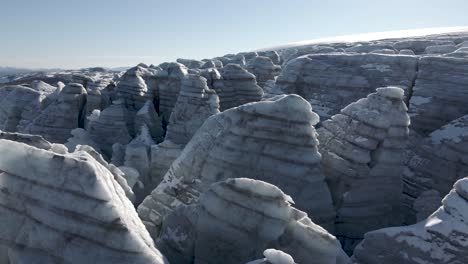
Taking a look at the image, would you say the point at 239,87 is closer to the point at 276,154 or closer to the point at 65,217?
the point at 276,154

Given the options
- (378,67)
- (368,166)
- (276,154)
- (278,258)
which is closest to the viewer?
(278,258)

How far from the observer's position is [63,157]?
15.4 feet

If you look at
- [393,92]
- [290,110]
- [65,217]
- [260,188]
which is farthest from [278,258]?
[393,92]

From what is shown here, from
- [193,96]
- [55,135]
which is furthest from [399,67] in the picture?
[55,135]

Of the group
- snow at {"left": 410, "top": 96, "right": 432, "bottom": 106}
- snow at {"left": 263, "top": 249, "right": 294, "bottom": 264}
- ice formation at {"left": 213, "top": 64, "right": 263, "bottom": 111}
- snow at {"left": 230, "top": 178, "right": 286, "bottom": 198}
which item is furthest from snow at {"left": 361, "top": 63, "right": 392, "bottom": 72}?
snow at {"left": 263, "top": 249, "right": 294, "bottom": 264}

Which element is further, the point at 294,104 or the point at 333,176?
the point at 333,176

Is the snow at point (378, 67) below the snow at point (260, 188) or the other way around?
the other way around

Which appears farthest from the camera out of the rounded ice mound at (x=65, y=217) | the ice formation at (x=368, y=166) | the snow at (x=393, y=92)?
the snow at (x=393, y=92)

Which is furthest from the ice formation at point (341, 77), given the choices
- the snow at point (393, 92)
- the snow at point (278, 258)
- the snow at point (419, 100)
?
the snow at point (278, 258)

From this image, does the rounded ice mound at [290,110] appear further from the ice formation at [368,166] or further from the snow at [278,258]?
the snow at [278,258]

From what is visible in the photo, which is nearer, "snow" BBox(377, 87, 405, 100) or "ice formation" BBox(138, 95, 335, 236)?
"ice formation" BBox(138, 95, 335, 236)

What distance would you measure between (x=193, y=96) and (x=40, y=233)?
426 inches

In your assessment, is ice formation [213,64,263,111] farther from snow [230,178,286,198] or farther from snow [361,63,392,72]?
snow [230,178,286,198]

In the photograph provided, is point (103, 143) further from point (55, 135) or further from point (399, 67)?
point (399, 67)
